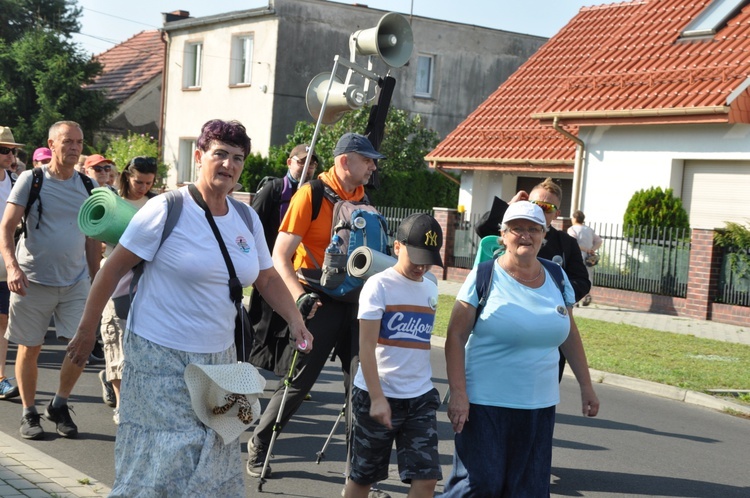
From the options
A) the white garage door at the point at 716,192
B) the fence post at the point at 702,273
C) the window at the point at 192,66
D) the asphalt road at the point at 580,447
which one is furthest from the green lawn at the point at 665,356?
the window at the point at 192,66

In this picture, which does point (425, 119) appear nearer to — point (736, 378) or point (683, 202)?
point (683, 202)

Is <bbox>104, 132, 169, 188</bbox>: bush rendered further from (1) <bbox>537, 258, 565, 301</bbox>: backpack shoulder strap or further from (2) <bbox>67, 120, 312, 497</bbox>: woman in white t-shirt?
(2) <bbox>67, 120, 312, 497</bbox>: woman in white t-shirt

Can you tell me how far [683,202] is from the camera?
20844mm

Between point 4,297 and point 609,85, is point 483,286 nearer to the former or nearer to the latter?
point 4,297

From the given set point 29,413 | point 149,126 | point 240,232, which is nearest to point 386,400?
point 240,232

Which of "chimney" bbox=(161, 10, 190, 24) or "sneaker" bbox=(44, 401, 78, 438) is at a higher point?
"chimney" bbox=(161, 10, 190, 24)

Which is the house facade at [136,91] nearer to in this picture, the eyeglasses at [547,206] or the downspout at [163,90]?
the downspout at [163,90]

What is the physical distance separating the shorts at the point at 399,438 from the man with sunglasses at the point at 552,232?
4.74ft

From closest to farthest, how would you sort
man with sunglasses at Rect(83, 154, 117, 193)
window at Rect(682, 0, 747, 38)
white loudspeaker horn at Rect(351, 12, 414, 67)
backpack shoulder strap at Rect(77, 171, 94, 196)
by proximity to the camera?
1. backpack shoulder strap at Rect(77, 171, 94, 196)
2. white loudspeaker horn at Rect(351, 12, 414, 67)
3. man with sunglasses at Rect(83, 154, 117, 193)
4. window at Rect(682, 0, 747, 38)

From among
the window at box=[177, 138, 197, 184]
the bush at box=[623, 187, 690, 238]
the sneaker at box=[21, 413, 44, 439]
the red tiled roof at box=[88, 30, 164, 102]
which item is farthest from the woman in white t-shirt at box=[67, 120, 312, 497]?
the red tiled roof at box=[88, 30, 164, 102]

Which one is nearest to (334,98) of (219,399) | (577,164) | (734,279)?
(219,399)

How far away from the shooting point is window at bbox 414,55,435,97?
35.7 meters

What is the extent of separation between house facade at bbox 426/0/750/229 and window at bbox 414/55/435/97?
343 inches

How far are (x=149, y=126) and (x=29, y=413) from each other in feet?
110
